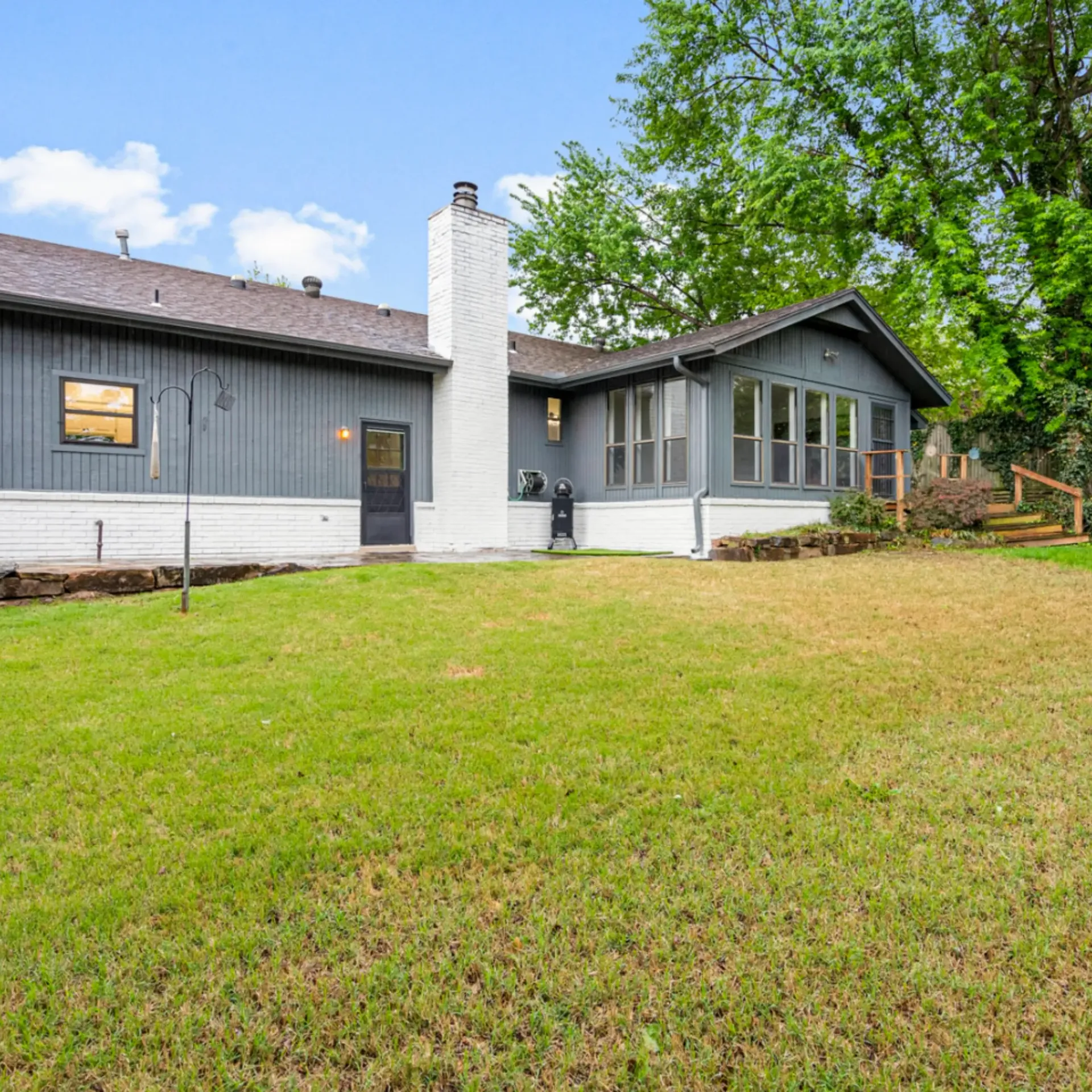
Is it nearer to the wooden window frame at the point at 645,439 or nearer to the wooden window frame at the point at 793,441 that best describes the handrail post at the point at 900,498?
the wooden window frame at the point at 793,441

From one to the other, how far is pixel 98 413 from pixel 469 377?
5.41 meters

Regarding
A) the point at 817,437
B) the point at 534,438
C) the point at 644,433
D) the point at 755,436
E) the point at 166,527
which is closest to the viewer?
the point at 166,527

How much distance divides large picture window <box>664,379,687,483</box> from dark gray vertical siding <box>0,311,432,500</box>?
13.3 ft

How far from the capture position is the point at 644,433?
12820 mm

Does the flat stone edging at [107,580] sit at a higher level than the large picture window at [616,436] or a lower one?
lower

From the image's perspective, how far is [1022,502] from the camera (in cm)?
1401

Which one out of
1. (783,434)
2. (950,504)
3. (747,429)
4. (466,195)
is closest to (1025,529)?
(950,504)

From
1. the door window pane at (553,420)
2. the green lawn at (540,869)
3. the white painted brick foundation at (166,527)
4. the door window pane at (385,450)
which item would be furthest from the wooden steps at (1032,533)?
the white painted brick foundation at (166,527)

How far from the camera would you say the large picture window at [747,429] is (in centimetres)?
1227

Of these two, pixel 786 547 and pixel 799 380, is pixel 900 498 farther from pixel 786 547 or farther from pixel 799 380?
pixel 786 547

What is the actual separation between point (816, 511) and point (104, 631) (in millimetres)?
11520

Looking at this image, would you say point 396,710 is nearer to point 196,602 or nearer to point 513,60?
point 196,602

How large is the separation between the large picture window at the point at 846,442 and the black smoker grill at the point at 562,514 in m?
5.23

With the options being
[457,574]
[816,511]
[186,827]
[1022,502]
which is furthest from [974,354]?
[186,827]
